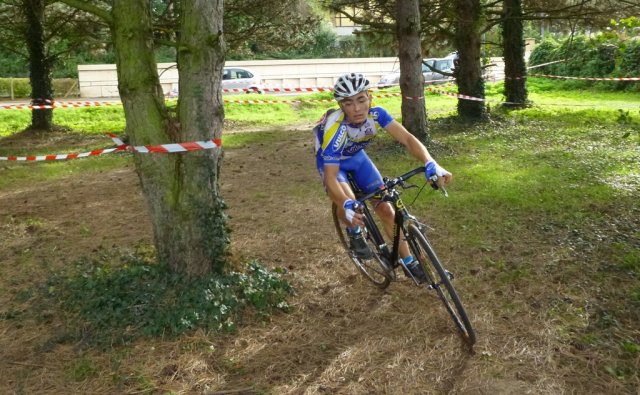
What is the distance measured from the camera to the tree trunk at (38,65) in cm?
1623

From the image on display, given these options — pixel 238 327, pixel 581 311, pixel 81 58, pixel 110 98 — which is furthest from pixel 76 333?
pixel 81 58

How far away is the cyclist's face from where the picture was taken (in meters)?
4.39

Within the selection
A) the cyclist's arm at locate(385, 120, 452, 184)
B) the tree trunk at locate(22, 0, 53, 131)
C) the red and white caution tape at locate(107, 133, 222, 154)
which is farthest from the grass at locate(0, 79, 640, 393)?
the tree trunk at locate(22, 0, 53, 131)

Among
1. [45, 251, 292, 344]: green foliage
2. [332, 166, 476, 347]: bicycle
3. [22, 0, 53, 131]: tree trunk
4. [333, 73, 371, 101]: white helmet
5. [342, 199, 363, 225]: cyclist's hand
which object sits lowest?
[45, 251, 292, 344]: green foliage

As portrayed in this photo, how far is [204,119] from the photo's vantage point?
4.54m

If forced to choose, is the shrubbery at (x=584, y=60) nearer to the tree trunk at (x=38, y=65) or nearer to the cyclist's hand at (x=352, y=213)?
the cyclist's hand at (x=352, y=213)

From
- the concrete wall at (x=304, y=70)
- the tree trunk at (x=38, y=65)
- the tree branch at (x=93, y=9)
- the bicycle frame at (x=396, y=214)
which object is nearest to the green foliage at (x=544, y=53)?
the concrete wall at (x=304, y=70)

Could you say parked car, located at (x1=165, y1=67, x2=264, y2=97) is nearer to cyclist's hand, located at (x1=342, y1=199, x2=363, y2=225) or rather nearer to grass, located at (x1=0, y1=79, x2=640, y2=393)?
grass, located at (x1=0, y1=79, x2=640, y2=393)

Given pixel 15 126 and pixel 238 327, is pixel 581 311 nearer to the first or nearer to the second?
pixel 238 327

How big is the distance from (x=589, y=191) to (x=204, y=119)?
5595mm

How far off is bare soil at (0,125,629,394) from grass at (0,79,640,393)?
0.07 feet

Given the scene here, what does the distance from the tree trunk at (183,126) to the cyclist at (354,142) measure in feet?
3.26

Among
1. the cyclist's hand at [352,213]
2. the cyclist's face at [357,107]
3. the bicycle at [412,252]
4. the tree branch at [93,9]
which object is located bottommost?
the bicycle at [412,252]

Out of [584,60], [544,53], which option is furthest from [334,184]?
[544,53]
